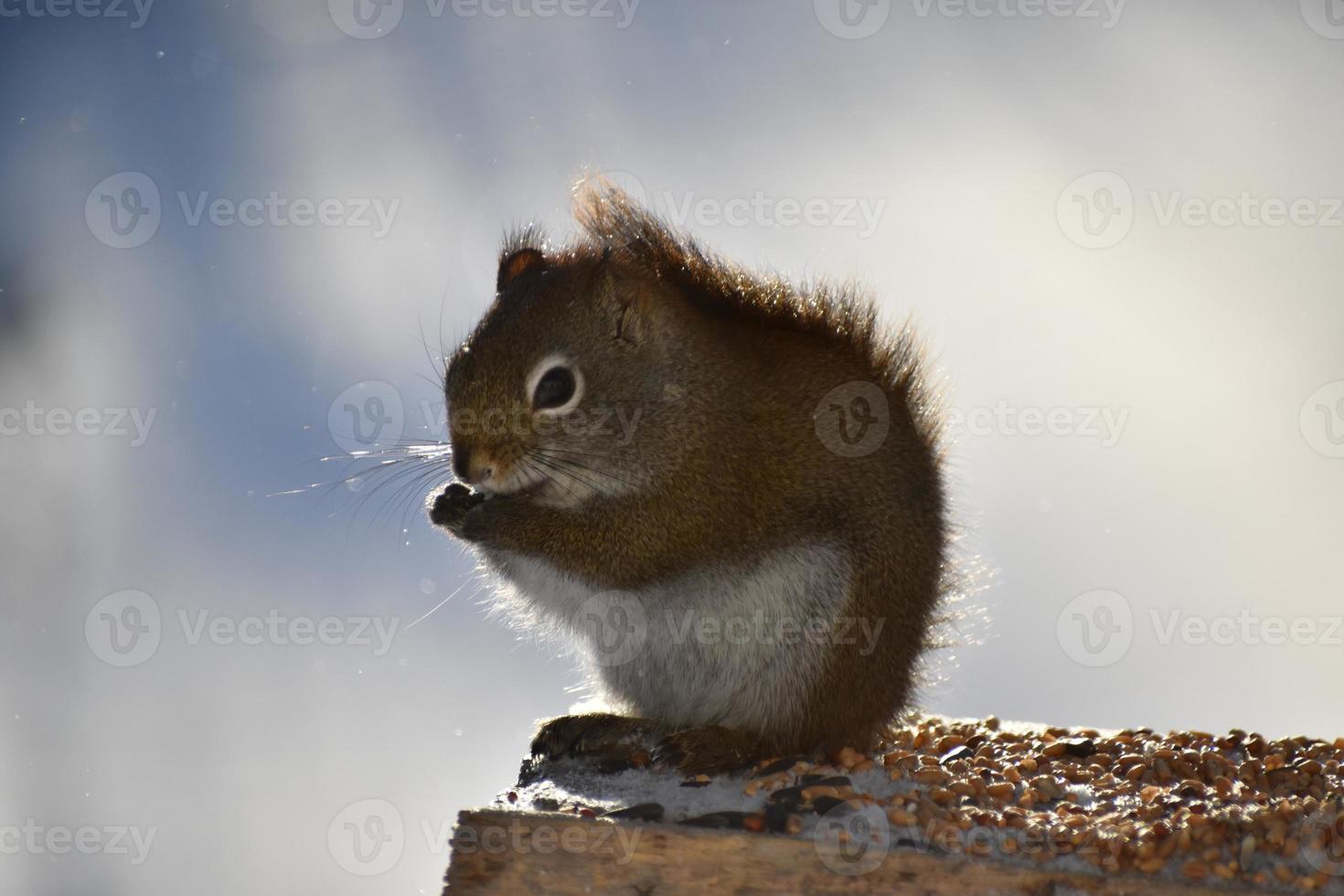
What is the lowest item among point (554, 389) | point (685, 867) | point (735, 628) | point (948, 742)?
point (685, 867)

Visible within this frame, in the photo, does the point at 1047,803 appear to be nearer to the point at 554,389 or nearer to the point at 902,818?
the point at 902,818

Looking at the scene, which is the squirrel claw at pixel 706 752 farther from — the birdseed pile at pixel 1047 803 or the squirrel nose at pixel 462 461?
the squirrel nose at pixel 462 461

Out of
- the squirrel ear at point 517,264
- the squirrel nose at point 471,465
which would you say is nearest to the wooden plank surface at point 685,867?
the squirrel nose at point 471,465

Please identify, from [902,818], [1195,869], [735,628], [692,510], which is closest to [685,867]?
[902,818]

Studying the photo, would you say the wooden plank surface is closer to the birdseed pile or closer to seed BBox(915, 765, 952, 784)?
the birdseed pile

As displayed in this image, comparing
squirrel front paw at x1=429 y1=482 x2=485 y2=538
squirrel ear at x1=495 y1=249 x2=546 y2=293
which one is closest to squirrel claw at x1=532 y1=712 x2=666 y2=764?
squirrel front paw at x1=429 y1=482 x2=485 y2=538

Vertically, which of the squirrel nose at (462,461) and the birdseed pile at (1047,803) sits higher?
the squirrel nose at (462,461)
